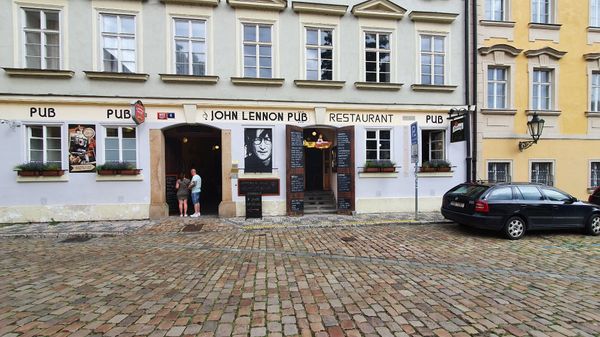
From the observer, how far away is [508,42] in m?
12.3

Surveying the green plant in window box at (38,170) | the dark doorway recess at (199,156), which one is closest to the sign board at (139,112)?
the dark doorway recess at (199,156)

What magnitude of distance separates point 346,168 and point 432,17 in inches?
272

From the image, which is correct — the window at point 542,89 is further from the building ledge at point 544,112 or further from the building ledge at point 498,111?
the building ledge at point 498,111

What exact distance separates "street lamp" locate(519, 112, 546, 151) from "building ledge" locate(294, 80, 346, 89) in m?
7.69

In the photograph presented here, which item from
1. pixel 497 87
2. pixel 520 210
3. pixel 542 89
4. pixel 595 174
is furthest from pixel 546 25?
pixel 520 210

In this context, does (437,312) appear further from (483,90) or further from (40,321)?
(483,90)

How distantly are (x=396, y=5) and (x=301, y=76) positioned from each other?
Result: 15.4ft

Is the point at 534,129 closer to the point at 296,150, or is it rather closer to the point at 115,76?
the point at 296,150

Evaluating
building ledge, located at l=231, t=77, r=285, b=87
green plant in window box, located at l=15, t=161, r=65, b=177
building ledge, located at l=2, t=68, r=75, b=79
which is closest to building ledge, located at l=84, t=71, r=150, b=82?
building ledge, located at l=2, t=68, r=75, b=79

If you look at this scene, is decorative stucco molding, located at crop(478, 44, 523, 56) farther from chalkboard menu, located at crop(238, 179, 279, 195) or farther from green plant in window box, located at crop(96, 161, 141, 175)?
green plant in window box, located at crop(96, 161, 141, 175)

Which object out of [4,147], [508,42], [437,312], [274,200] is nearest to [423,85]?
[508,42]

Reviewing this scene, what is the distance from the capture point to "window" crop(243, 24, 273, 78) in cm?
1091

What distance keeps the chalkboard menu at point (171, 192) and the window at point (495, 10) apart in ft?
47.5

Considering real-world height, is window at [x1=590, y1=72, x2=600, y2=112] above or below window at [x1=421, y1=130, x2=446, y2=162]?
above
